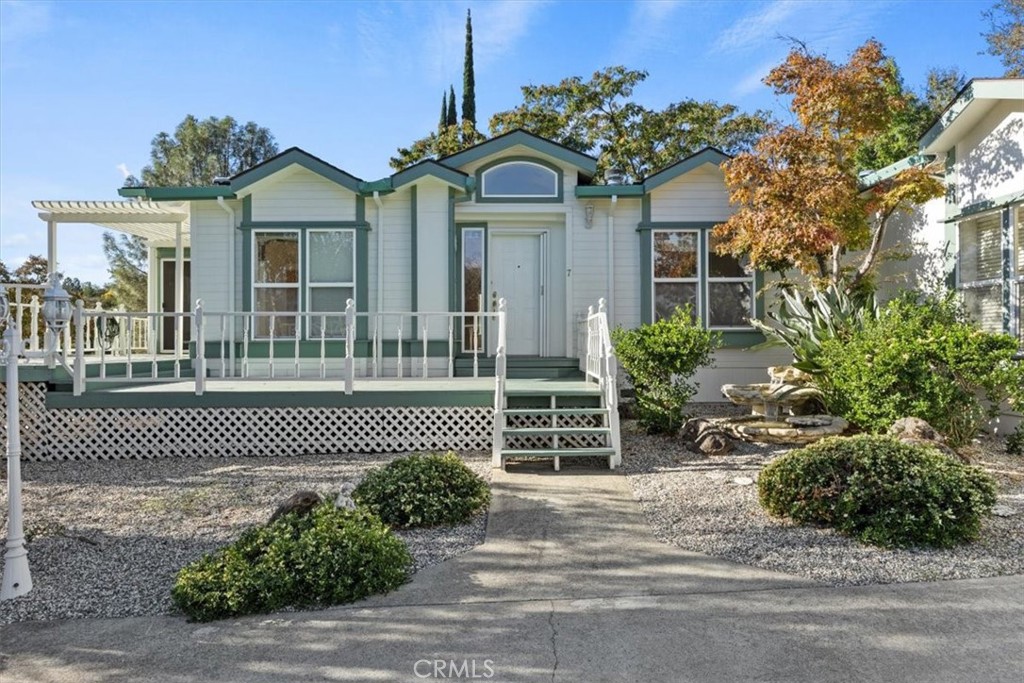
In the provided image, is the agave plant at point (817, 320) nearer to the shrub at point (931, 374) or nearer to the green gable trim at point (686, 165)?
the shrub at point (931, 374)

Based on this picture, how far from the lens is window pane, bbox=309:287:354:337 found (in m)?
9.70

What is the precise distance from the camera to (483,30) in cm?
2481

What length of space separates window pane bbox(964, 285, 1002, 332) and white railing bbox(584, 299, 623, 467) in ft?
15.2

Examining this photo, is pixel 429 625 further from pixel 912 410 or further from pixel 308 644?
pixel 912 410

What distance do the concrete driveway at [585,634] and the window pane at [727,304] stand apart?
663 centimetres

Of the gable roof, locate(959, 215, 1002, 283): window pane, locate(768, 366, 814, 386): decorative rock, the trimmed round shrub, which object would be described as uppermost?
the gable roof

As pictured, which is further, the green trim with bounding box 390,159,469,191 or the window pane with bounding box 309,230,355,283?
the window pane with bounding box 309,230,355,283

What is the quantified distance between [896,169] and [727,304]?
2871mm

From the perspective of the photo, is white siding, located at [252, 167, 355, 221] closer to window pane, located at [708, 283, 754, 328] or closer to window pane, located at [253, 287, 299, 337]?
window pane, located at [253, 287, 299, 337]

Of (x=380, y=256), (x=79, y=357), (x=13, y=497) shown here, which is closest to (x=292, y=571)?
(x=13, y=497)

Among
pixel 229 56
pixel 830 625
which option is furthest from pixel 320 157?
pixel 830 625

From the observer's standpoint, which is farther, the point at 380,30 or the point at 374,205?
the point at 380,30

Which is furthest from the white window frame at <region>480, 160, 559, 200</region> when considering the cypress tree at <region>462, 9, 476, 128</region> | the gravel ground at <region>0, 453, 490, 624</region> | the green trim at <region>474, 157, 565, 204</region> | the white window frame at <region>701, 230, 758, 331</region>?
the cypress tree at <region>462, 9, 476, 128</region>

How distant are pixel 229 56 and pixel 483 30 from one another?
14.8 meters
